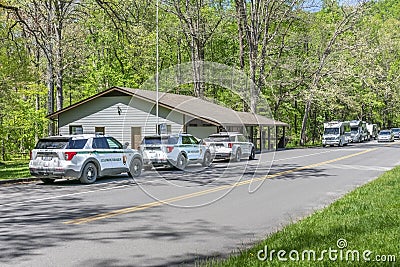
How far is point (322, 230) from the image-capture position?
805 centimetres

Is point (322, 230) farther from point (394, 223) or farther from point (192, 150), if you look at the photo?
point (192, 150)

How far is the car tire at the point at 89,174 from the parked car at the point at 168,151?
4.91 m

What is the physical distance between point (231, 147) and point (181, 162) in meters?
6.10

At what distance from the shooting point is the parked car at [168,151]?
72.5 feet

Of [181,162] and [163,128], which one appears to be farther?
[163,128]

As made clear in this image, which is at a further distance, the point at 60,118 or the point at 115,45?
the point at 115,45

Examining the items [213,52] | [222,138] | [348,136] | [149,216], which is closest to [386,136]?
[348,136]

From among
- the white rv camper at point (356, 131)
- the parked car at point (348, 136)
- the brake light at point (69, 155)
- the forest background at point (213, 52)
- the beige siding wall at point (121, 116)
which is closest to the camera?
the brake light at point (69, 155)

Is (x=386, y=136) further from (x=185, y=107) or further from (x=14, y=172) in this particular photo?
(x=14, y=172)

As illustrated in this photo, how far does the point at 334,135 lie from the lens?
5369cm

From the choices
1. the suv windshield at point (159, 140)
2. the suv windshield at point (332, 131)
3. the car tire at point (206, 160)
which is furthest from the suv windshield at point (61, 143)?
the suv windshield at point (332, 131)

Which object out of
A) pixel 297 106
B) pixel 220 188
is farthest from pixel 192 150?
pixel 297 106

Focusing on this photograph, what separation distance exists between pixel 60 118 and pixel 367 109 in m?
62.4

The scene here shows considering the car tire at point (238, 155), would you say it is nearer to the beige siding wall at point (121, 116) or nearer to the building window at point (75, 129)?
the beige siding wall at point (121, 116)
